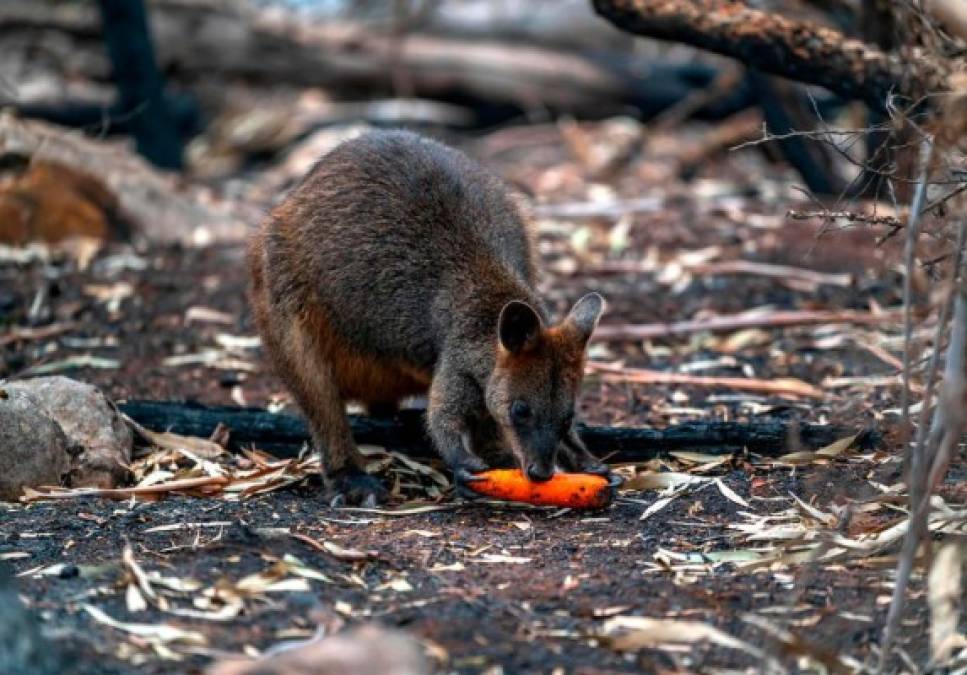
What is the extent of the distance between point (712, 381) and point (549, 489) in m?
2.06

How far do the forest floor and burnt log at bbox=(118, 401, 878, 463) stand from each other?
0.09 metres

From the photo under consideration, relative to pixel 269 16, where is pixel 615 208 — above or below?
below

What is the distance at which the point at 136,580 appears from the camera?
4.52 metres

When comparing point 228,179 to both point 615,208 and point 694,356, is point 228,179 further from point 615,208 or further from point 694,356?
point 694,356

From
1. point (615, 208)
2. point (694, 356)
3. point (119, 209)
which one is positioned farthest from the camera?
point (615, 208)

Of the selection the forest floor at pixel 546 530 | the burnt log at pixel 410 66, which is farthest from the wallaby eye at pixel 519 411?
the burnt log at pixel 410 66

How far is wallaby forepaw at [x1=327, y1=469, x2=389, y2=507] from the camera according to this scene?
605cm

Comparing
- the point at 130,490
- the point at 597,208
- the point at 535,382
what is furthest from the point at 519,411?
the point at 597,208

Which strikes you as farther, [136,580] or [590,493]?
[590,493]

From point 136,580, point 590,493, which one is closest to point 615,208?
point 590,493

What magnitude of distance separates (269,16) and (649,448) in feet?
27.1

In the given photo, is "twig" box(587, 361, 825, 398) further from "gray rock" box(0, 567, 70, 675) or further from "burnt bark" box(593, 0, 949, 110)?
"gray rock" box(0, 567, 70, 675)

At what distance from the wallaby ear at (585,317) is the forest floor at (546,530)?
2.16ft

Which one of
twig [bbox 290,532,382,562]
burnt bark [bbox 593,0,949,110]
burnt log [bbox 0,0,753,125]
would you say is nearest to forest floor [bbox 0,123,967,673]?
twig [bbox 290,532,382,562]
